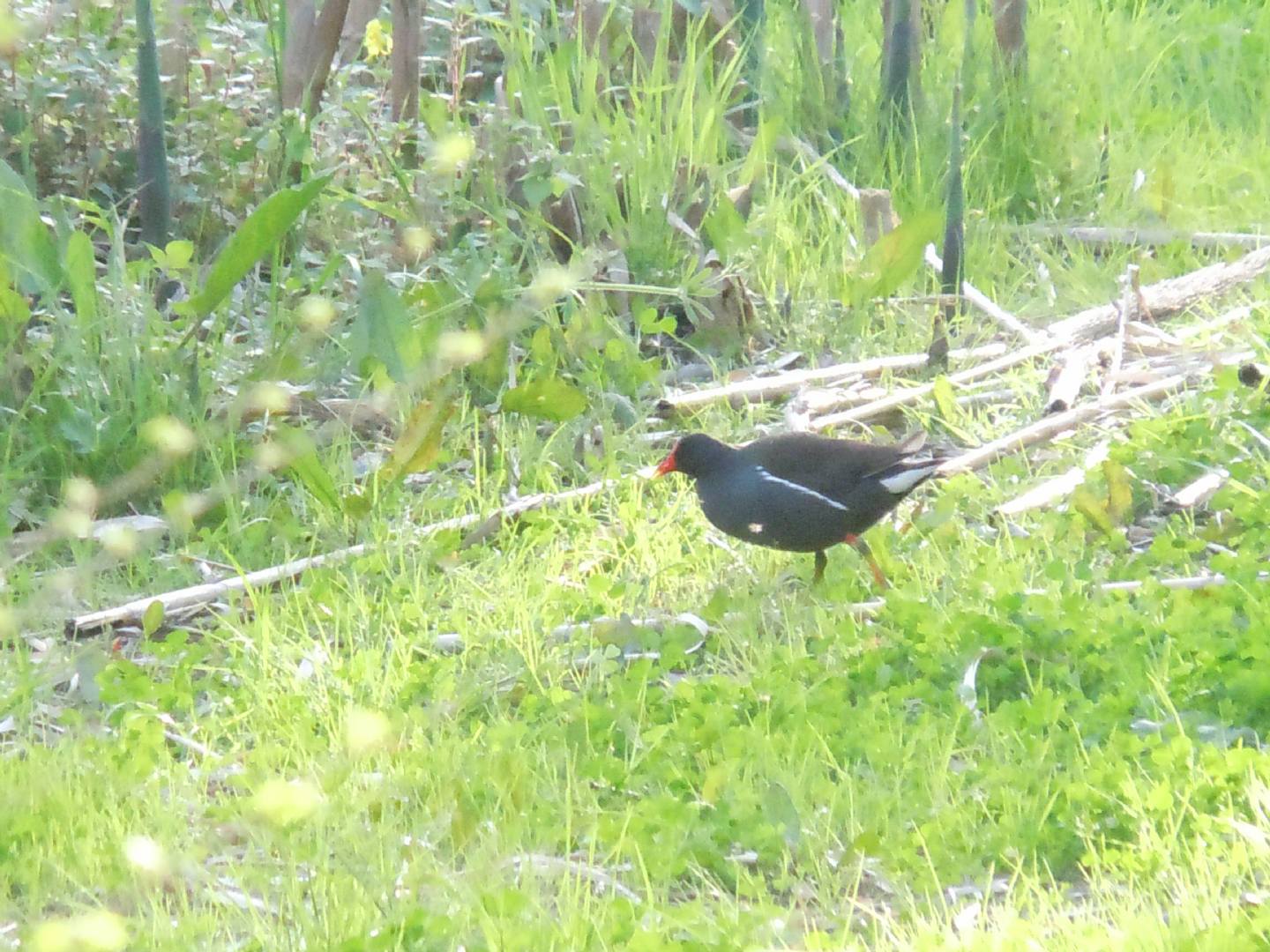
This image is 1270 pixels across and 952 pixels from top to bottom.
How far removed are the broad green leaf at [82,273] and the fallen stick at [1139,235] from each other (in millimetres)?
3611

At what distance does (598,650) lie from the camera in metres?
3.79

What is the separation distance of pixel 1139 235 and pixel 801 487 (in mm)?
2871

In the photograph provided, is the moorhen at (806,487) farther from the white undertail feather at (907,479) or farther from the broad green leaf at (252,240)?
the broad green leaf at (252,240)

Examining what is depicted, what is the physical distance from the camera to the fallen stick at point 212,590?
407 cm

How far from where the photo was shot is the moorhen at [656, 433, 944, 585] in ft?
13.7

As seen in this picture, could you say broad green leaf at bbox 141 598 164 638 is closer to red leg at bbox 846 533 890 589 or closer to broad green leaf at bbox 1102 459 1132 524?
red leg at bbox 846 533 890 589

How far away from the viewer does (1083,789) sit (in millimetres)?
2861

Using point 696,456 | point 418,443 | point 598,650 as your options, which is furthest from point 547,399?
point 598,650

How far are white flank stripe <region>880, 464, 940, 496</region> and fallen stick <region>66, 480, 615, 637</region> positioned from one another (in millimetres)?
1035

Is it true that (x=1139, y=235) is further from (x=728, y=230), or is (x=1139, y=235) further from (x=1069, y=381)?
(x=728, y=230)

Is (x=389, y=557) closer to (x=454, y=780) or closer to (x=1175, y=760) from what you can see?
(x=454, y=780)

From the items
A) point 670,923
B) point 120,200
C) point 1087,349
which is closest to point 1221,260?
point 1087,349

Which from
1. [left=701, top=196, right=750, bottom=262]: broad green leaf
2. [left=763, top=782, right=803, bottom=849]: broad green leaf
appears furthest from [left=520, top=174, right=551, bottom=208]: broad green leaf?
[left=763, top=782, right=803, bottom=849]: broad green leaf

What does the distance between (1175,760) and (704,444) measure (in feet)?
6.00
